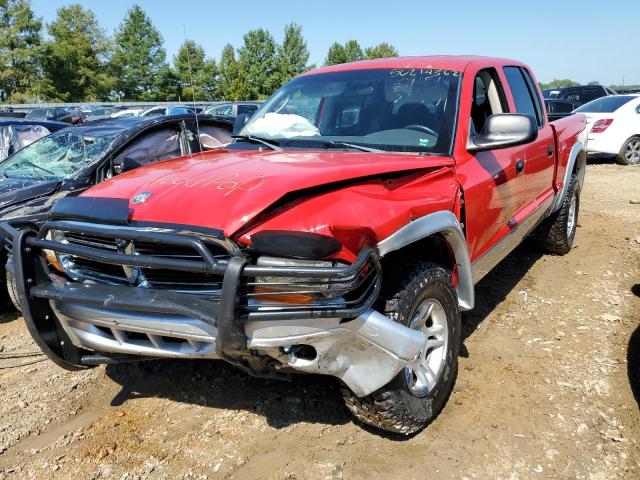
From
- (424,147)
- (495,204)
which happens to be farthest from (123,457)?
(495,204)

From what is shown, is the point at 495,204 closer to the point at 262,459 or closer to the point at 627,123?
the point at 262,459

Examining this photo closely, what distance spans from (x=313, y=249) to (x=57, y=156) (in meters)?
4.58

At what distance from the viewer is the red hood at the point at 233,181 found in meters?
2.25

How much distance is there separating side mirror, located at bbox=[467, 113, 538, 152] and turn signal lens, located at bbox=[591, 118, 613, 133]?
10281 millimetres

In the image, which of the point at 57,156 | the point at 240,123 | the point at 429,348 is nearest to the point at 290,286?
the point at 429,348

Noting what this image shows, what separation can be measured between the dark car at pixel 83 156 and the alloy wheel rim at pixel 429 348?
3.39m

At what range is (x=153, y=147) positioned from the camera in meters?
5.86

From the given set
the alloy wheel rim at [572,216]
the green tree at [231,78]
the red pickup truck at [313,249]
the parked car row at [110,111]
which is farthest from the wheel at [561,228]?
the green tree at [231,78]

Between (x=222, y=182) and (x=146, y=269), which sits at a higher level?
(x=222, y=182)

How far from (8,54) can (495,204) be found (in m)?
48.8

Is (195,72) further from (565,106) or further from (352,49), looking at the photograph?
(565,106)

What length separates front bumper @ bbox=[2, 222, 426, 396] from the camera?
207cm

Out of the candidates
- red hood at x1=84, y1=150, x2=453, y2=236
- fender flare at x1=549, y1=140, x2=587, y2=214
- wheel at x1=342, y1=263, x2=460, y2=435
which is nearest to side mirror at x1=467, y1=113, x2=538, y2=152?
red hood at x1=84, y1=150, x2=453, y2=236

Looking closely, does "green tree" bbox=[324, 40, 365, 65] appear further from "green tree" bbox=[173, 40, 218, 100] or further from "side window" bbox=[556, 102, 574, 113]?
"side window" bbox=[556, 102, 574, 113]
